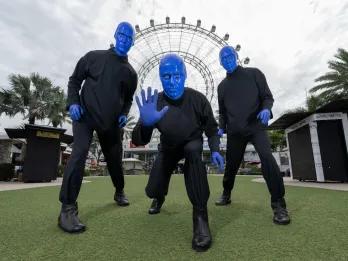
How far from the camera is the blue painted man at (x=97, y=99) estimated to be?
2.15 meters

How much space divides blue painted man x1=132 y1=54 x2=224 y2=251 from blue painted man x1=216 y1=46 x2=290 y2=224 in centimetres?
67

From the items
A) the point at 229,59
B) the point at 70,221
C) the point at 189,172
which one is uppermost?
the point at 229,59

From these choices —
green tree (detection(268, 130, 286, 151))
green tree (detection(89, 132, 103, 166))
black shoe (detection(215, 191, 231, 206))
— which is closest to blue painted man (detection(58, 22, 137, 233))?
A: black shoe (detection(215, 191, 231, 206))

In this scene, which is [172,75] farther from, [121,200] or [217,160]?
[121,200]

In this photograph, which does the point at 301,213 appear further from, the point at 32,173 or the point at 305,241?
the point at 32,173

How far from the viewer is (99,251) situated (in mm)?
1555

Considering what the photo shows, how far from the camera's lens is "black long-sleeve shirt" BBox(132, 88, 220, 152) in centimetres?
194

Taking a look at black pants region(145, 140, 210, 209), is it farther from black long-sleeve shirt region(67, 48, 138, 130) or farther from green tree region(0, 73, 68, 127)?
green tree region(0, 73, 68, 127)

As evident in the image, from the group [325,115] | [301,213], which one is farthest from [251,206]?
[325,115]

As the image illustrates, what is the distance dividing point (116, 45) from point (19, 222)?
1.87 meters

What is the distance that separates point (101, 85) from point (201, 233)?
1554 millimetres

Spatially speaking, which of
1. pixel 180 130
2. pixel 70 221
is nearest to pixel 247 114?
pixel 180 130

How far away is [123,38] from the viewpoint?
2521 mm

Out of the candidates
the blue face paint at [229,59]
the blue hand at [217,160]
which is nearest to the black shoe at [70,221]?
the blue hand at [217,160]
